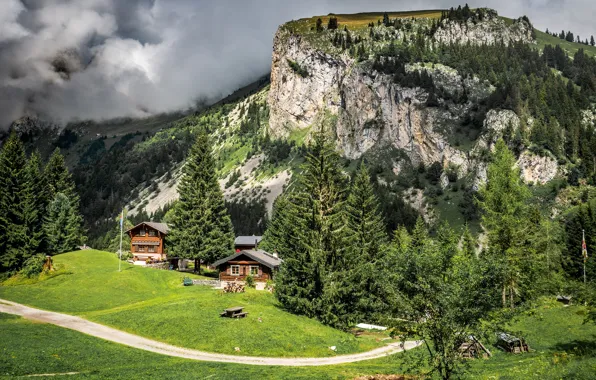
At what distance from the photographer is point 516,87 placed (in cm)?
17000

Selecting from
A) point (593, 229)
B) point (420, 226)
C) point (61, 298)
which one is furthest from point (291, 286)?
point (593, 229)

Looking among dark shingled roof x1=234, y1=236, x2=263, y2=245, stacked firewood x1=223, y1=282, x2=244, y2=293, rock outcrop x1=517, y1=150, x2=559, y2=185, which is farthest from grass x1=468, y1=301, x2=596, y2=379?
rock outcrop x1=517, y1=150, x2=559, y2=185

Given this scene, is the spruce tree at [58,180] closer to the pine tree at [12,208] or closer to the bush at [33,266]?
the pine tree at [12,208]

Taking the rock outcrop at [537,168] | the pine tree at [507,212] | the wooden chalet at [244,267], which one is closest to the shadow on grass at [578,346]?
the pine tree at [507,212]

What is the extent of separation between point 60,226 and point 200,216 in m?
25.9

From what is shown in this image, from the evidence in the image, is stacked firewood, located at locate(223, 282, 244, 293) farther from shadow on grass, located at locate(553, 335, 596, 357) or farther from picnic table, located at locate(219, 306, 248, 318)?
shadow on grass, located at locate(553, 335, 596, 357)

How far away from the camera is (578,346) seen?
2717cm

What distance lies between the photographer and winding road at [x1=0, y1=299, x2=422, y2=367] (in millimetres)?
28984

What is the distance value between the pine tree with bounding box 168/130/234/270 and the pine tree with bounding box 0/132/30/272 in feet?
70.7

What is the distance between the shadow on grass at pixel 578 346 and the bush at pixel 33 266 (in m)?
60.3

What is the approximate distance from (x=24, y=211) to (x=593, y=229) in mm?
96269

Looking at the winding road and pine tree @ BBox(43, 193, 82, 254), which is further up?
pine tree @ BBox(43, 193, 82, 254)

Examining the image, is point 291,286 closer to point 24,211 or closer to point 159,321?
point 159,321

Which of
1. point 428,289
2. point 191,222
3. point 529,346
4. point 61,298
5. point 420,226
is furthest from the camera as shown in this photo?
point 420,226
